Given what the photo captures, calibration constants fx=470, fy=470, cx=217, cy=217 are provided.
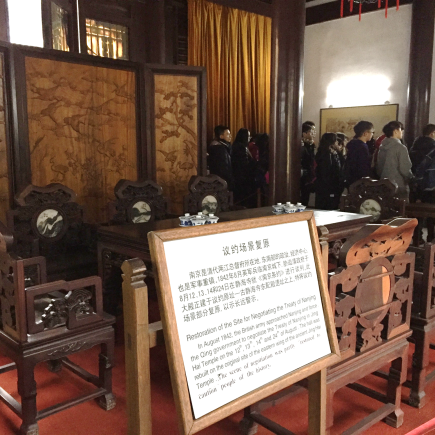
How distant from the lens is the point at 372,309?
1.49m

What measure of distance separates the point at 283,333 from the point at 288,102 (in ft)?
11.3

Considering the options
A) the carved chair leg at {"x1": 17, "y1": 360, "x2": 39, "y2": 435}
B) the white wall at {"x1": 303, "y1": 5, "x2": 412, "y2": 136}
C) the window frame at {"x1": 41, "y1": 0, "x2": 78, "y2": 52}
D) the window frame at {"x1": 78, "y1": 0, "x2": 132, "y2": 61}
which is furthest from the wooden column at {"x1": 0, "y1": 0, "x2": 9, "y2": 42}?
the white wall at {"x1": 303, "y1": 5, "x2": 412, "y2": 136}

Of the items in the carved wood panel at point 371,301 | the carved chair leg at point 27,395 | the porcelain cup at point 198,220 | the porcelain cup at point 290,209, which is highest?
the porcelain cup at point 198,220

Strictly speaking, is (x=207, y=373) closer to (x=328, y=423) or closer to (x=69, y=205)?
(x=328, y=423)

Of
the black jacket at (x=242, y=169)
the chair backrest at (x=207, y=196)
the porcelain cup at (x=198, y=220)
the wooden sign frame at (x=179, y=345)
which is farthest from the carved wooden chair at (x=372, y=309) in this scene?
the black jacket at (x=242, y=169)

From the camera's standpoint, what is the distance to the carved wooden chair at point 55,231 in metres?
2.64

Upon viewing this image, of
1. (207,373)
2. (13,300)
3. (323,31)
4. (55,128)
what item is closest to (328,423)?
(207,373)

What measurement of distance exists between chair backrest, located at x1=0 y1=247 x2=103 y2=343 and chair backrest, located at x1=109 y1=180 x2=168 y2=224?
4.01 feet

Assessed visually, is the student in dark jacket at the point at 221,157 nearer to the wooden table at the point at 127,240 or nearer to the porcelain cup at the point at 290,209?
the wooden table at the point at 127,240

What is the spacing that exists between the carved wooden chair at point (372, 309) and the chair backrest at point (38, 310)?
71 centimetres

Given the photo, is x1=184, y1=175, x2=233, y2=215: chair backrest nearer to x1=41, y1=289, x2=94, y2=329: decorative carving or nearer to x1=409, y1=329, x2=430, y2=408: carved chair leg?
x1=41, y1=289, x2=94, y2=329: decorative carving

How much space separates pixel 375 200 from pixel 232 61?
4085mm

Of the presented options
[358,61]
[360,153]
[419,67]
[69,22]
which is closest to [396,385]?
[360,153]

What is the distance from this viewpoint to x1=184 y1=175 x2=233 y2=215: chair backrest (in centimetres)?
340
